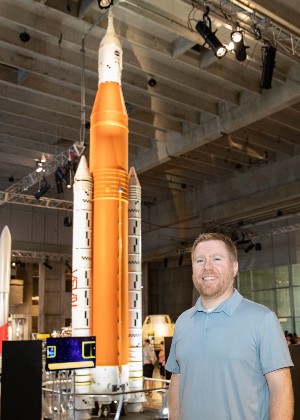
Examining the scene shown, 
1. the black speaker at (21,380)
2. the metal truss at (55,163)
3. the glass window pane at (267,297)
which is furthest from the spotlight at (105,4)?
the glass window pane at (267,297)

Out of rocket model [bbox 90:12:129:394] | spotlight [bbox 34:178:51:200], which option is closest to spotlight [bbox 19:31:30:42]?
rocket model [bbox 90:12:129:394]

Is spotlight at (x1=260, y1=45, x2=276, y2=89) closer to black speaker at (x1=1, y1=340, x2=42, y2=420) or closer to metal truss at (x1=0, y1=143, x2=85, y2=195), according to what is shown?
metal truss at (x1=0, y1=143, x2=85, y2=195)

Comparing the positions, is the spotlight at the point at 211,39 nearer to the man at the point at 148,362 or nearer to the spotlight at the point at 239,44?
the spotlight at the point at 239,44

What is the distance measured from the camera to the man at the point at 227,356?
6.57 ft

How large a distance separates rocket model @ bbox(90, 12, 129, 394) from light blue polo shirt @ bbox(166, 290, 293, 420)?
23.0 ft

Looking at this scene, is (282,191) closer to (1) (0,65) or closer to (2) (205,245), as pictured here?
(1) (0,65)

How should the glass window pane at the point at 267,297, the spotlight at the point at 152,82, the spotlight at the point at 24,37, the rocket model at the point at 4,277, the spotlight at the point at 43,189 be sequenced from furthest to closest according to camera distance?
1. the glass window pane at the point at 267,297
2. the spotlight at the point at 43,189
3. the spotlight at the point at 152,82
4. the rocket model at the point at 4,277
5. the spotlight at the point at 24,37

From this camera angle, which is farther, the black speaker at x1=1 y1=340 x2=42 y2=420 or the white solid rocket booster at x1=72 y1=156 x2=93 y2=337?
the white solid rocket booster at x1=72 y1=156 x2=93 y2=337

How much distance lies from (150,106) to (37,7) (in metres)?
4.63

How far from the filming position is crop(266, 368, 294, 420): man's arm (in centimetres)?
198

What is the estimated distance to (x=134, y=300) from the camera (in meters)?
9.77

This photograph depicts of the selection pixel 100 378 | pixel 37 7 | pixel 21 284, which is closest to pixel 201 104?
pixel 37 7

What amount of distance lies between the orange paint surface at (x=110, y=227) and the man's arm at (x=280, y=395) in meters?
7.18

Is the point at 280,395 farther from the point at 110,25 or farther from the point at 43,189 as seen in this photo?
the point at 43,189
